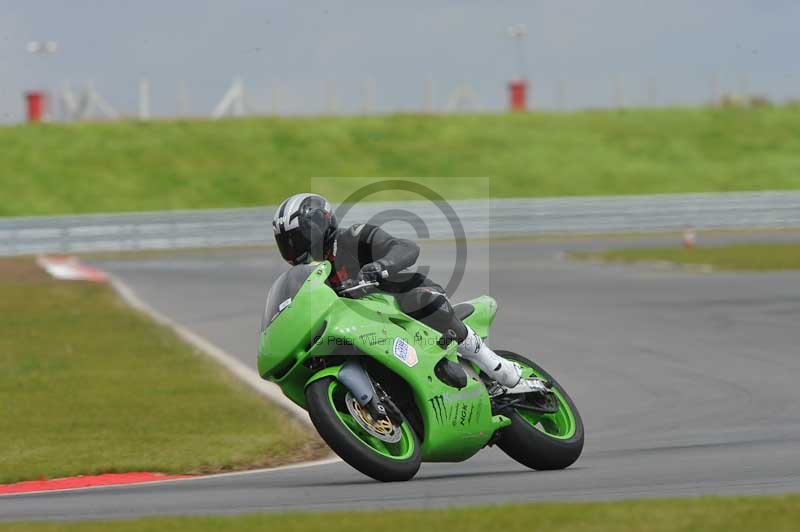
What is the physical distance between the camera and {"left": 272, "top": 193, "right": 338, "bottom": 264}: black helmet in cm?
824

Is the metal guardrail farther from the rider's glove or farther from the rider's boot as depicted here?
the rider's glove

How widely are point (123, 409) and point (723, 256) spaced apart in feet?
64.9

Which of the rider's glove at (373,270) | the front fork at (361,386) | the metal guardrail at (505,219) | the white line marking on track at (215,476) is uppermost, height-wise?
the rider's glove at (373,270)

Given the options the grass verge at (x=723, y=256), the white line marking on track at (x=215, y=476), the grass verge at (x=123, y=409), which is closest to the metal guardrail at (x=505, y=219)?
the grass verge at (x=723, y=256)

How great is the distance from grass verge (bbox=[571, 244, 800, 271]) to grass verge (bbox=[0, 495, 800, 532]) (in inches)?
813

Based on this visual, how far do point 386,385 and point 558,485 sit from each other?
1.16 metres

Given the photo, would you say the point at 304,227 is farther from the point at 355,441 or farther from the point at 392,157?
the point at 392,157

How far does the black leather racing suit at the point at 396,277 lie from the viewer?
27.9 ft

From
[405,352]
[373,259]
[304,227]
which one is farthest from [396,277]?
[304,227]

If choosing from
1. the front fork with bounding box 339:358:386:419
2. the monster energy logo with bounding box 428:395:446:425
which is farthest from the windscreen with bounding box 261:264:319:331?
the monster energy logo with bounding box 428:395:446:425

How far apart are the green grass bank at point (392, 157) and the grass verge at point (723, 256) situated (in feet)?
56.6

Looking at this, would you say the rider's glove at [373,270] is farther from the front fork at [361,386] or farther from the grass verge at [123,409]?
the grass verge at [123,409]

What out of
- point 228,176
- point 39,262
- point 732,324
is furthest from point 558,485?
point 228,176

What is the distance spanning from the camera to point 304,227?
8.26m
